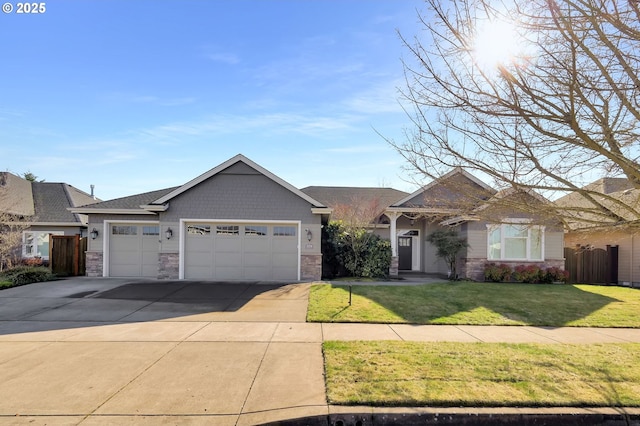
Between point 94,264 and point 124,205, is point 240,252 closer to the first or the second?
point 124,205

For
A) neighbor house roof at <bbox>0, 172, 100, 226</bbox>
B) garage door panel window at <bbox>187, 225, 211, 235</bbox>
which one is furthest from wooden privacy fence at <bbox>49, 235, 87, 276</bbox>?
garage door panel window at <bbox>187, 225, 211, 235</bbox>

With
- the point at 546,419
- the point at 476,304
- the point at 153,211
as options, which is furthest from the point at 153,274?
the point at 546,419

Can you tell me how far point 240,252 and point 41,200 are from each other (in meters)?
13.9

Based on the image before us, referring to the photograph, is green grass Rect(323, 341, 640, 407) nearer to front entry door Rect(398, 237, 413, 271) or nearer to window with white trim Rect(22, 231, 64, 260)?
front entry door Rect(398, 237, 413, 271)

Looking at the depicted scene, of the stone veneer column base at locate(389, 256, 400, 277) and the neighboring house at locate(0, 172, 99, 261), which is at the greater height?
the neighboring house at locate(0, 172, 99, 261)

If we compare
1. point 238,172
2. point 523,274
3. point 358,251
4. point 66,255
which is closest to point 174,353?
point 238,172

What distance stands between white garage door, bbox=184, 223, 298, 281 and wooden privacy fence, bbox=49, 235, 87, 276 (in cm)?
567

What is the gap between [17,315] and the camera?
959 centimetres

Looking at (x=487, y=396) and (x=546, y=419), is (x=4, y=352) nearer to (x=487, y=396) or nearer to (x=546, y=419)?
(x=487, y=396)

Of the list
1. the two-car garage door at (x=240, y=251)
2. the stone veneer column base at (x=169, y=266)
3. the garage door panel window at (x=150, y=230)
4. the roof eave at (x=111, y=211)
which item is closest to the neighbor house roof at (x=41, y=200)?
the roof eave at (x=111, y=211)

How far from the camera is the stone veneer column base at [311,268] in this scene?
16.3 m

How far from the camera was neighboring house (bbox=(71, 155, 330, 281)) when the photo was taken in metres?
16.3

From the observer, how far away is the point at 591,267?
1880 cm

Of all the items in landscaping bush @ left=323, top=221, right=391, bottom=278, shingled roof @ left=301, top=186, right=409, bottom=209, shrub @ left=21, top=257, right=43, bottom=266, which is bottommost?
shrub @ left=21, top=257, right=43, bottom=266
